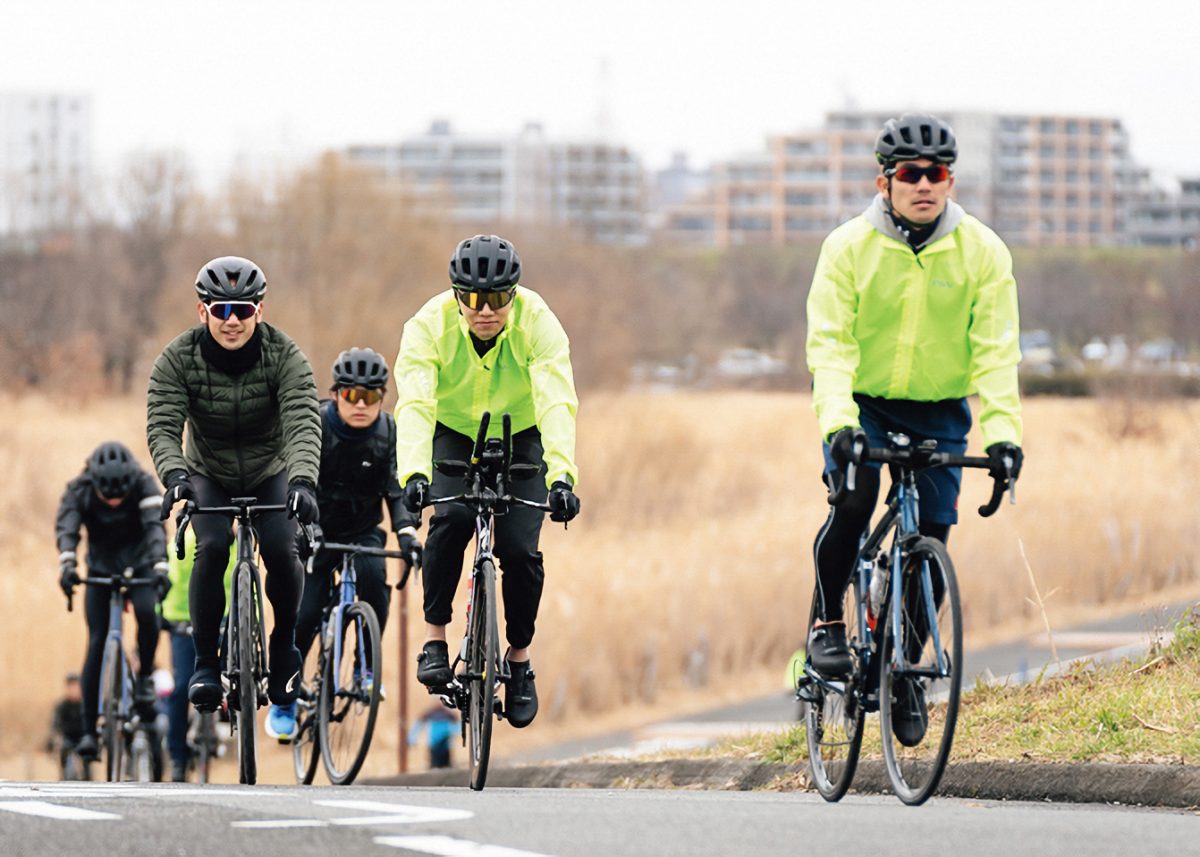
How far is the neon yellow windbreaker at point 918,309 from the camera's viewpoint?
22.7ft

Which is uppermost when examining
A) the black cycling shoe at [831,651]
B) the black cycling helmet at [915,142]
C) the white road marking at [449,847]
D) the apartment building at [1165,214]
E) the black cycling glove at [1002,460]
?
the apartment building at [1165,214]

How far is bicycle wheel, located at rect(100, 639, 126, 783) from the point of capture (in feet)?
43.8

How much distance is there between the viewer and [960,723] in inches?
340

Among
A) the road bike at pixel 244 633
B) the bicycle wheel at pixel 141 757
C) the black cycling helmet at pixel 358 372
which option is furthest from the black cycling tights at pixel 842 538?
the bicycle wheel at pixel 141 757

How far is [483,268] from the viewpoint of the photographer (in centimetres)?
803

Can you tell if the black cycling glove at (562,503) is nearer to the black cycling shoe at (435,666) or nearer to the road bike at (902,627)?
the black cycling shoe at (435,666)

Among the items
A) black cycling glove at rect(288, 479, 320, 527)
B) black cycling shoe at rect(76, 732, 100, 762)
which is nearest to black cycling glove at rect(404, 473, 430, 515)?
black cycling glove at rect(288, 479, 320, 527)

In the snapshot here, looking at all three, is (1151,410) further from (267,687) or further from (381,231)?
(267,687)

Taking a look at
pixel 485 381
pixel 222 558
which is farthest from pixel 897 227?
pixel 222 558

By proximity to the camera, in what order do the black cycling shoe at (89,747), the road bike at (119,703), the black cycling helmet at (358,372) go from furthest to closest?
the black cycling shoe at (89,747)
the road bike at (119,703)
the black cycling helmet at (358,372)

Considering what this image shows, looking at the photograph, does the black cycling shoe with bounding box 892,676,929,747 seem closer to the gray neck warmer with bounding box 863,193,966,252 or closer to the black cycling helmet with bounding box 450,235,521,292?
the gray neck warmer with bounding box 863,193,966,252

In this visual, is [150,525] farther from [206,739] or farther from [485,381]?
[485,381]

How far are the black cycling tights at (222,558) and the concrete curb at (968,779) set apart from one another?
1731 millimetres

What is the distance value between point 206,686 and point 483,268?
2.49 m
